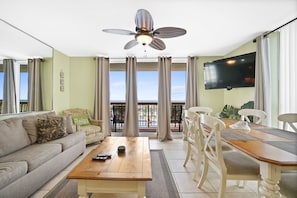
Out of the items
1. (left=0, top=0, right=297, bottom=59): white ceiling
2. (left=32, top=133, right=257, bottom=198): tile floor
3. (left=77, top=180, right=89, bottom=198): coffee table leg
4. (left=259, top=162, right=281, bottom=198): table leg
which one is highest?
(left=0, top=0, right=297, bottom=59): white ceiling

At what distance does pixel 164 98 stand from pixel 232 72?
6.12ft

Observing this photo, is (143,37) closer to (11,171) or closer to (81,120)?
(11,171)

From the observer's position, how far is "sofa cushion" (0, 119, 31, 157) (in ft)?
7.11

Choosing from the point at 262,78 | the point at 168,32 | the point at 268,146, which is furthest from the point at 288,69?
the point at 168,32

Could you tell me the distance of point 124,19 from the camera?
8.62ft

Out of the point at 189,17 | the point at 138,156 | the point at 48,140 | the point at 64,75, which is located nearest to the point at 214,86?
the point at 189,17

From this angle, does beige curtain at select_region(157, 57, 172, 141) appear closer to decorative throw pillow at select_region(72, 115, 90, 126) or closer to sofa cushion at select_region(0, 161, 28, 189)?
decorative throw pillow at select_region(72, 115, 90, 126)

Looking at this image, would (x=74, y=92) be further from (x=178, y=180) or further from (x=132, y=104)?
(x=178, y=180)

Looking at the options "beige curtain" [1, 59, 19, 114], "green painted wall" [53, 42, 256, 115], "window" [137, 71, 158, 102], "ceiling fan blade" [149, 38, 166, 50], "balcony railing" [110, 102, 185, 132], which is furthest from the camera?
"balcony railing" [110, 102, 185, 132]

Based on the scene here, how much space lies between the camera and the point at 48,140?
274cm

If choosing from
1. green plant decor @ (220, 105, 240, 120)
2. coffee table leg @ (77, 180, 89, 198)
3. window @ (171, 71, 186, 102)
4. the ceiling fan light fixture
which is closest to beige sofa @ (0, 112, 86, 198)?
coffee table leg @ (77, 180, 89, 198)

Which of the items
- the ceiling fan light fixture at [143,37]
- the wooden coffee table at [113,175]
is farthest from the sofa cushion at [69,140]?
the ceiling fan light fixture at [143,37]

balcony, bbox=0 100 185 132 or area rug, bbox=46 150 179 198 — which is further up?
balcony, bbox=0 100 185 132

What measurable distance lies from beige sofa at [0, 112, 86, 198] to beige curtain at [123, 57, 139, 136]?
1.57m
